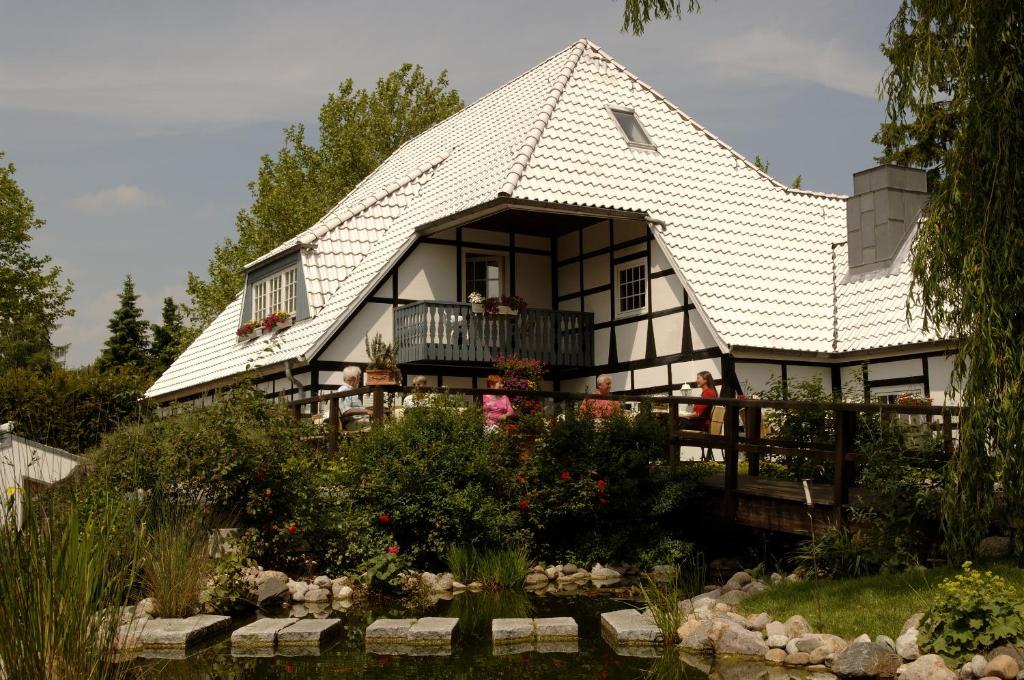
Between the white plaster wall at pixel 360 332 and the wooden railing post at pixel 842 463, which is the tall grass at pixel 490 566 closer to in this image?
the wooden railing post at pixel 842 463

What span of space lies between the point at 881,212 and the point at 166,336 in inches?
1296

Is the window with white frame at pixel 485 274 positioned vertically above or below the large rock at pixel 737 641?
above

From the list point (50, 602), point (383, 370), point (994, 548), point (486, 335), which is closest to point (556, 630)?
point (994, 548)

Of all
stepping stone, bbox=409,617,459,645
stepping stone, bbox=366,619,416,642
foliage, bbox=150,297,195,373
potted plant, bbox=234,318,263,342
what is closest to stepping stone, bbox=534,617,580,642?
stepping stone, bbox=409,617,459,645

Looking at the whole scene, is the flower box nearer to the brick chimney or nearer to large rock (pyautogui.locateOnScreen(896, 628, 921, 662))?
the brick chimney

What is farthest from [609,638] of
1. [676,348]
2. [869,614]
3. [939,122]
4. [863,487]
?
[676,348]

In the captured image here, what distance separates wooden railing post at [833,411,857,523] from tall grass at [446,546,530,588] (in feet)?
12.2

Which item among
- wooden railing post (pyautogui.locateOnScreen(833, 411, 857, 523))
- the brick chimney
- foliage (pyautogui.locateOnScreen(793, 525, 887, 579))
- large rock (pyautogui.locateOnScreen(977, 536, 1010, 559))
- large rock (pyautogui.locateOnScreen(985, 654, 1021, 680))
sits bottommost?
large rock (pyautogui.locateOnScreen(985, 654, 1021, 680))

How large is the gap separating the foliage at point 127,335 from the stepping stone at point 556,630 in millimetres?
37623

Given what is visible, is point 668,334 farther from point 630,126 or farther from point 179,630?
point 179,630

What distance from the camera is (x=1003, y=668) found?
7910mm

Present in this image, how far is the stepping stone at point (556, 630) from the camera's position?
10.1 metres

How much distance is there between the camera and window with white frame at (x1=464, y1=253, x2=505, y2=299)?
22719mm

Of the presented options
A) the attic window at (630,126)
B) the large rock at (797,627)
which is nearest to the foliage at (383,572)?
the large rock at (797,627)
